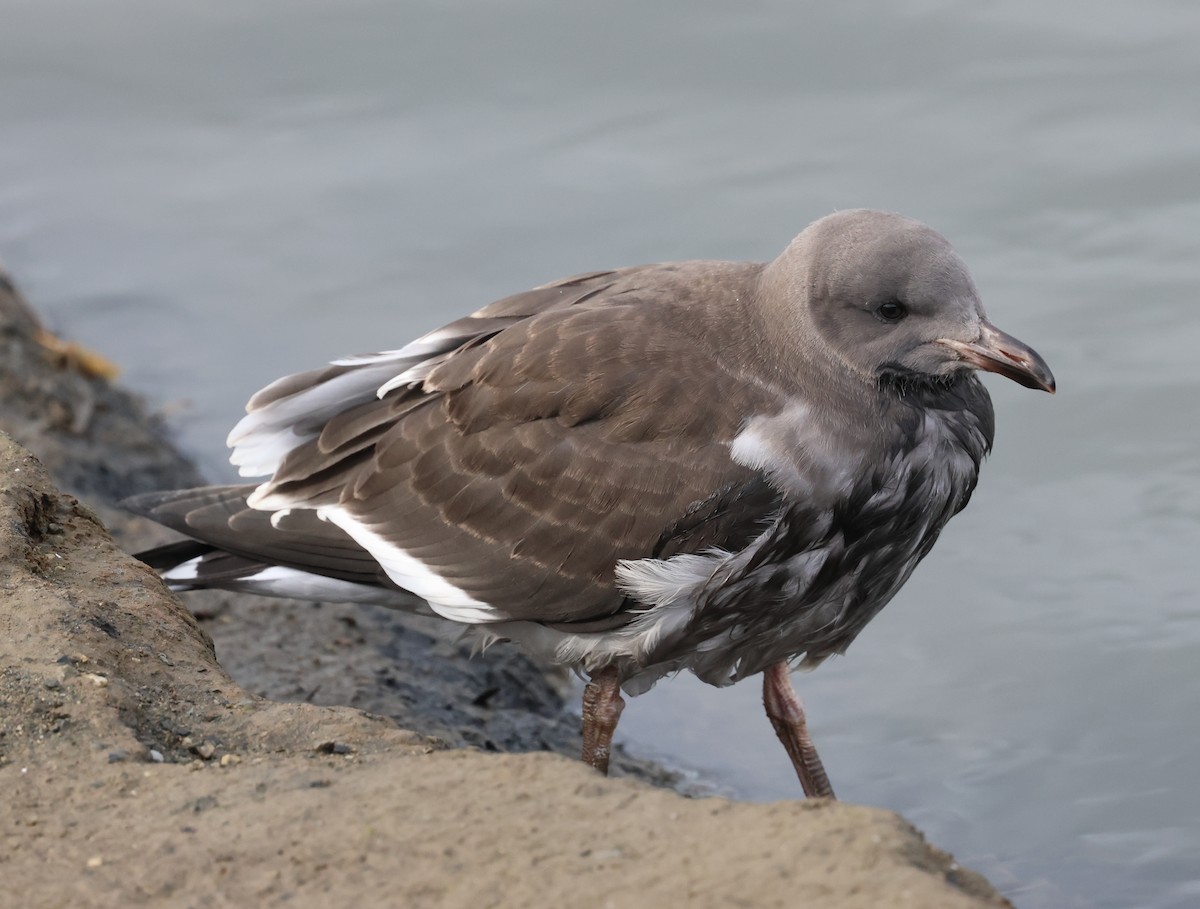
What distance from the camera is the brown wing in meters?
4.68

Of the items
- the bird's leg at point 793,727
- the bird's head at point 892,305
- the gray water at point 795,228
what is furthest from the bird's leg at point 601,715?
the gray water at point 795,228

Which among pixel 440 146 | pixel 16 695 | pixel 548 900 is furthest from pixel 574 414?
pixel 440 146

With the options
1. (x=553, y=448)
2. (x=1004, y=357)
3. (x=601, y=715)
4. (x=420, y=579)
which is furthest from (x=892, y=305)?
(x=420, y=579)

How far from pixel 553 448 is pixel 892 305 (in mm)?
1089

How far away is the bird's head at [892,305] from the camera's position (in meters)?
4.66

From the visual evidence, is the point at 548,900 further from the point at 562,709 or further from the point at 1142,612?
the point at 1142,612

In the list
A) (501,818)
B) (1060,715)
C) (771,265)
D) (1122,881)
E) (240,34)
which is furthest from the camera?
(240,34)

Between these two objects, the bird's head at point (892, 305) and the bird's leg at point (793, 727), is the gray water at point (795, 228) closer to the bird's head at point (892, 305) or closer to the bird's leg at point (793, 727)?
the bird's leg at point (793, 727)

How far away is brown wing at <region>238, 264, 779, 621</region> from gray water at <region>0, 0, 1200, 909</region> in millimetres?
1840

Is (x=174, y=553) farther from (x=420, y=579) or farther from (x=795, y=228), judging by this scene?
(x=795, y=228)

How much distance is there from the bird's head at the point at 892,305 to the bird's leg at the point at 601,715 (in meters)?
1.20

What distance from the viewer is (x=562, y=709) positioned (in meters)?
6.62

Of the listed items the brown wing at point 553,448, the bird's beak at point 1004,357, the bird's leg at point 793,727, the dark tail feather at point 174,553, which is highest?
the bird's beak at point 1004,357

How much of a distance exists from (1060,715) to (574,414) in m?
2.81
